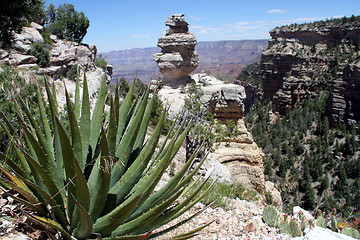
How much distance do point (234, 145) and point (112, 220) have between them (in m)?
9.94

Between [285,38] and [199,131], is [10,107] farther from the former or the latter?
[285,38]

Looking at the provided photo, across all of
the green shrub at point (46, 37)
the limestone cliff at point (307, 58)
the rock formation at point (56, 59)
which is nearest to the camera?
the rock formation at point (56, 59)

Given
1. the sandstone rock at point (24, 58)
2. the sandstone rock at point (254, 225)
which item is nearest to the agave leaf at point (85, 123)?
the sandstone rock at point (254, 225)

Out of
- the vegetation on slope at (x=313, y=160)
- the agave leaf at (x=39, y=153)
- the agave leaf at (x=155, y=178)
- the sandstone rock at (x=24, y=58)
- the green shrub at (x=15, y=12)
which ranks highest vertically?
the green shrub at (x=15, y=12)

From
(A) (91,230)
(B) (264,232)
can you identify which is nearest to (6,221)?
(A) (91,230)

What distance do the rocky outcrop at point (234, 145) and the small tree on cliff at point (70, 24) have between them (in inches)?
230

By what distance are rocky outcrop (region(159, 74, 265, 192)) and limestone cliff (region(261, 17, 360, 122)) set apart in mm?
27512

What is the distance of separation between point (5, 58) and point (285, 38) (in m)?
49.4

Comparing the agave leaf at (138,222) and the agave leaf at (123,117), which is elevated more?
the agave leaf at (123,117)

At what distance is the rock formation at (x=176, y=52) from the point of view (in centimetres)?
1673

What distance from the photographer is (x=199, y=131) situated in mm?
7895

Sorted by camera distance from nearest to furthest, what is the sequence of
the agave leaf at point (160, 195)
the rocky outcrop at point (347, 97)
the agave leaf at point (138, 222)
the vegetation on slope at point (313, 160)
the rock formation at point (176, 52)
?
the agave leaf at point (138, 222), the agave leaf at point (160, 195), the rock formation at point (176, 52), the vegetation on slope at point (313, 160), the rocky outcrop at point (347, 97)

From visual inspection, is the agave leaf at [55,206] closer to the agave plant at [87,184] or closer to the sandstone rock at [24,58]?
the agave plant at [87,184]

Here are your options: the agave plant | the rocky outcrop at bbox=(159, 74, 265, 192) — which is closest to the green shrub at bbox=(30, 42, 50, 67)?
the rocky outcrop at bbox=(159, 74, 265, 192)
